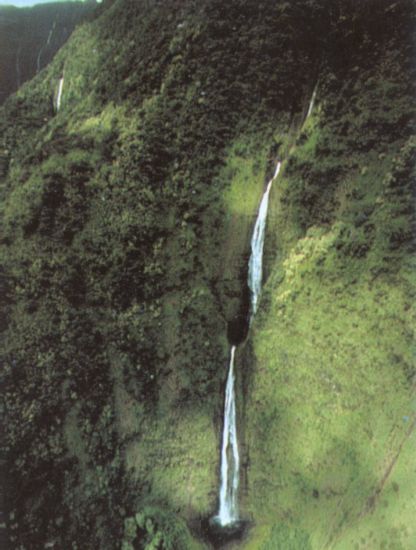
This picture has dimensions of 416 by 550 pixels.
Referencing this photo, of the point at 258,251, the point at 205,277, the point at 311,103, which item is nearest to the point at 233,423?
the point at 205,277

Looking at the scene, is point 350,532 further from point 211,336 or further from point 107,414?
point 107,414

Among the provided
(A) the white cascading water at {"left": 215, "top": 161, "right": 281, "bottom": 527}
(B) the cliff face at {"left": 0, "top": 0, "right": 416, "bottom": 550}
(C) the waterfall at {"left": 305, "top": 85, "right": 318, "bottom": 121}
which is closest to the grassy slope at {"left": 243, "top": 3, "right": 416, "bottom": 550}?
(B) the cliff face at {"left": 0, "top": 0, "right": 416, "bottom": 550}

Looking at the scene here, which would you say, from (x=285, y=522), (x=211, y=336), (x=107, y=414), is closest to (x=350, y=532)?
(x=285, y=522)

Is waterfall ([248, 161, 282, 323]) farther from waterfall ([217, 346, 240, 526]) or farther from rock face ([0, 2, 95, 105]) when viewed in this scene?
rock face ([0, 2, 95, 105])

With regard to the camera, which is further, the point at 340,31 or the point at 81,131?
the point at 81,131

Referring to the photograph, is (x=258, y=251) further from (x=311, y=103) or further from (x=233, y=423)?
(x=233, y=423)
